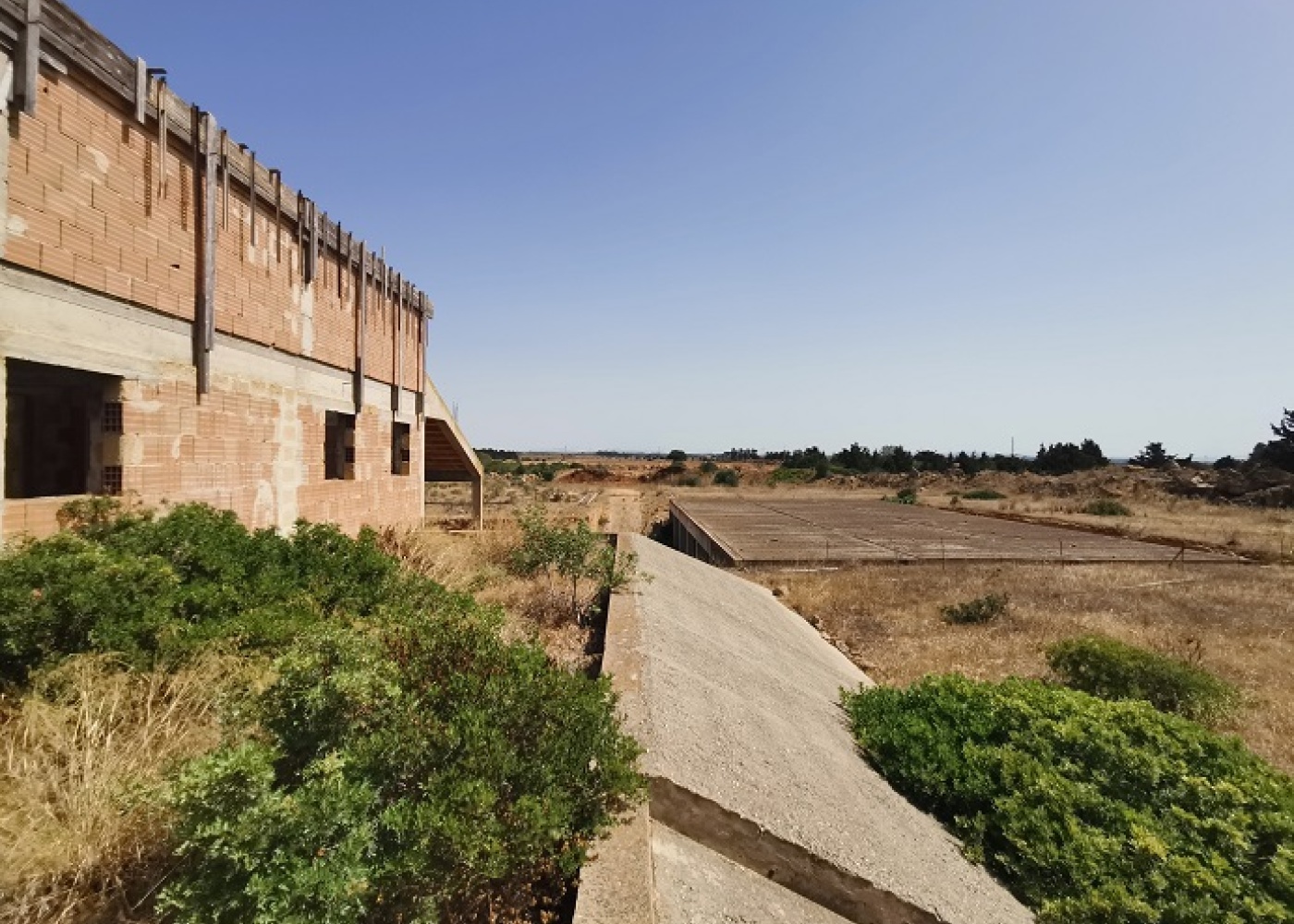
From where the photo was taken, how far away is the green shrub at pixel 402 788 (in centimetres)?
256

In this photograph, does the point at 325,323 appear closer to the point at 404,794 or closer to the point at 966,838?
the point at 404,794

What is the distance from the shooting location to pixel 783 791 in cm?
509

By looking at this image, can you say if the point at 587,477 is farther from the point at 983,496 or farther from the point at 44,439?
the point at 44,439

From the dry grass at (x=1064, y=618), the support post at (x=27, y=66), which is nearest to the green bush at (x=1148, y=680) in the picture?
the dry grass at (x=1064, y=618)

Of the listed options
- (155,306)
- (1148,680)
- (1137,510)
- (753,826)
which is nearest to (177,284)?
(155,306)

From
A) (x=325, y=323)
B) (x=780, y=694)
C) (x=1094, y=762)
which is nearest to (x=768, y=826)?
(x=780, y=694)

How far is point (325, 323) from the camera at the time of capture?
1333 centimetres

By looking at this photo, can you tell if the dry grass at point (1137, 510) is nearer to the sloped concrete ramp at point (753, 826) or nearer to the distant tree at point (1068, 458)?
the distant tree at point (1068, 458)

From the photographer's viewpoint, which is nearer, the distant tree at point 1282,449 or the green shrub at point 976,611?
the green shrub at point 976,611

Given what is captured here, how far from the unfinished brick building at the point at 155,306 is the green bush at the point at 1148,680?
13177 millimetres

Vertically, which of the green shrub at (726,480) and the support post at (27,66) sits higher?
the support post at (27,66)

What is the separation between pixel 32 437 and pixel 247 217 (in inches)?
226

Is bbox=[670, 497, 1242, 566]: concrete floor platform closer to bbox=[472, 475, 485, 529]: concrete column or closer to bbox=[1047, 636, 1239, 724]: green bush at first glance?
bbox=[472, 475, 485, 529]: concrete column

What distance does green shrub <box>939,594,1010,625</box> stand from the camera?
14.1 metres
